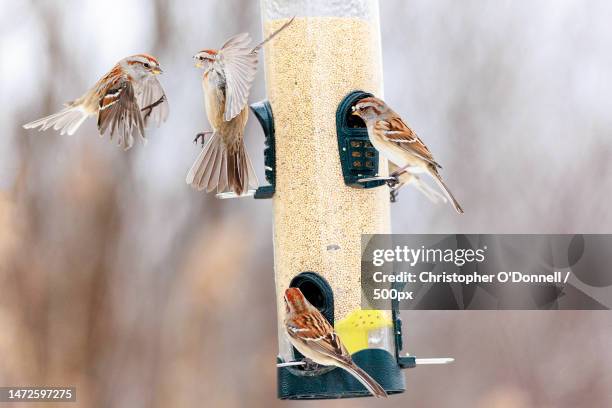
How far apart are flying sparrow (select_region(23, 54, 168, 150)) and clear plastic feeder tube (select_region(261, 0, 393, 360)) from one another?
0.49 m

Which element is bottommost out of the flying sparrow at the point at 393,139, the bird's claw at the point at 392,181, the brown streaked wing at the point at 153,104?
the bird's claw at the point at 392,181

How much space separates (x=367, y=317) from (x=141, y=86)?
1273mm

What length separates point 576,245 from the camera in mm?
8664

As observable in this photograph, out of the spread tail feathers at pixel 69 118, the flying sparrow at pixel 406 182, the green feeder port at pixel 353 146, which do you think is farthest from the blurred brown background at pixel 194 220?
A: the spread tail feathers at pixel 69 118

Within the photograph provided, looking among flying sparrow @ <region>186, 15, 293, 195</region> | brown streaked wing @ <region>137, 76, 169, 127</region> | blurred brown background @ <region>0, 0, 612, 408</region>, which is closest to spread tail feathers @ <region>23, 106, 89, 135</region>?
brown streaked wing @ <region>137, 76, 169, 127</region>

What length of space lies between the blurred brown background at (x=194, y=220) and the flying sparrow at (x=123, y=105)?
7.60 ft

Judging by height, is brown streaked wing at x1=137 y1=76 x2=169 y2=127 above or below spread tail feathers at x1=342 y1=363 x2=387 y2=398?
above

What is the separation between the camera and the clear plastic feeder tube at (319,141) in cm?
573

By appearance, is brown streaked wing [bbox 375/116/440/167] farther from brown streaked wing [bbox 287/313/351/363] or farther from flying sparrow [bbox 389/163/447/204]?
brown streaked wing [bbox 287/313/351/363]

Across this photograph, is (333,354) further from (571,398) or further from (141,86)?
(571,398)

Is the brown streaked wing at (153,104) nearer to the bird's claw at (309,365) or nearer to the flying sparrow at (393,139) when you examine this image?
the flying sparrow at (393,139)

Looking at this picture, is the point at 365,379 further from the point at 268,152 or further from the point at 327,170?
the point at 268,152

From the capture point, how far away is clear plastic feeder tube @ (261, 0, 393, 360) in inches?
225

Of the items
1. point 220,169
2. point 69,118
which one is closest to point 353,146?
point 220,169
